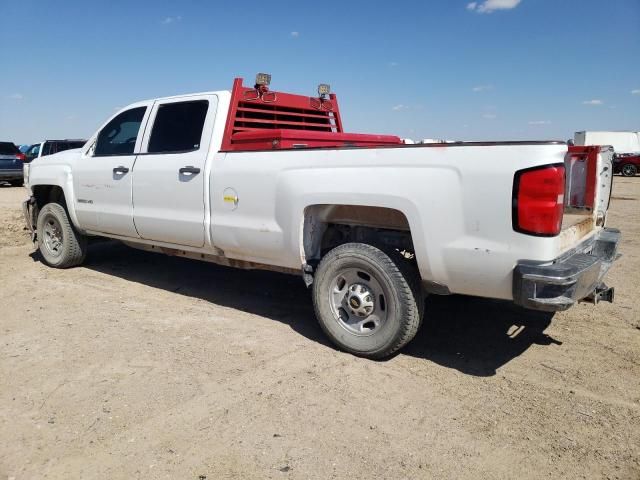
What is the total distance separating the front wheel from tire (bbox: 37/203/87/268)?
31.4m

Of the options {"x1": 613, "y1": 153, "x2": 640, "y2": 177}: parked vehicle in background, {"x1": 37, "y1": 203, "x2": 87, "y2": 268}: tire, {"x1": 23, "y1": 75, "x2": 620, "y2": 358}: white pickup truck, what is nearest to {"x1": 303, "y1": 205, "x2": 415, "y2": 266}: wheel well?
{"x1": 23, "y1": 75, "x2": 620, "y2": 358}: white pickup truck

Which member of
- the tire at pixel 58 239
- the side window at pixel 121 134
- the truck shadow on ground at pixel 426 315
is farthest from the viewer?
the tire at pixel 58 239

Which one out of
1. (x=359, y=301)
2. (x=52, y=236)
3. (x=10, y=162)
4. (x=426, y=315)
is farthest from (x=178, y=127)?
(x=10, y=162)

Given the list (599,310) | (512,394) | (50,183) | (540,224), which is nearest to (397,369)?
(512,394)

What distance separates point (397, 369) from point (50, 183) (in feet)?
16.4

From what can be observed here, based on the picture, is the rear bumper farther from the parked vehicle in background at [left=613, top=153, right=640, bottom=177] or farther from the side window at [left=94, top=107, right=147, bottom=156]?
the parked vehicle in background at [left=613, top=153, right=640, bottom=177]

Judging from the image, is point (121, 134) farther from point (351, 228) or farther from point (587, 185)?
point (587, 185)

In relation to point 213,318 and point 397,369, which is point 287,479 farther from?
point 213,318

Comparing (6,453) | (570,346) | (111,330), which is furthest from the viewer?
(111,330)

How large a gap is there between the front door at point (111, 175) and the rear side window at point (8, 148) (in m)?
15.1

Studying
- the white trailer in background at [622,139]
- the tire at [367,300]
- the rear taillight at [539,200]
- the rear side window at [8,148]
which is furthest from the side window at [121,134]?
the white trailer in background at [622,139]

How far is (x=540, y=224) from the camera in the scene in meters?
3.13

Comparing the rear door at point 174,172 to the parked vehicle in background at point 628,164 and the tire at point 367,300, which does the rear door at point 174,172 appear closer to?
the tire at point 367,300

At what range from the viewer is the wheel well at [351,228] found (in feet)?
13.0
